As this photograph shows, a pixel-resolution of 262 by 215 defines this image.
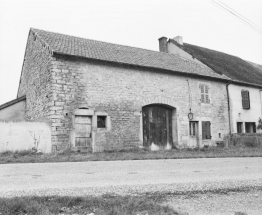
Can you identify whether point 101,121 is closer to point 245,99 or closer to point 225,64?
point 245,99

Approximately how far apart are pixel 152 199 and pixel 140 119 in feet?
34.3

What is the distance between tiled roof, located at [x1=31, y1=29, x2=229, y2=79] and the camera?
43.3 ft

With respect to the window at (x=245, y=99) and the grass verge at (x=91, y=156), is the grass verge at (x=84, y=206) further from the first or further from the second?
the window at (x=245, y=99)

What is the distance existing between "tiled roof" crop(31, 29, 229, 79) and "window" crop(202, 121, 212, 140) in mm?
3007

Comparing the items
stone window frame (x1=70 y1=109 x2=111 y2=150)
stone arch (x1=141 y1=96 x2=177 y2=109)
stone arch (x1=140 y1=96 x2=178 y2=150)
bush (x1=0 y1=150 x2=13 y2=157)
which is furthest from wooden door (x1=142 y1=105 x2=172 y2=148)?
bush (x1=0 y1=150 x2=13 y2=157)

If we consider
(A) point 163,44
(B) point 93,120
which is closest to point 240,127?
(A) point 163,44

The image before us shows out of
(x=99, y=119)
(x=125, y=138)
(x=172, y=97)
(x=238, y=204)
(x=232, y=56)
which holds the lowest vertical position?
(x=238, y=204)

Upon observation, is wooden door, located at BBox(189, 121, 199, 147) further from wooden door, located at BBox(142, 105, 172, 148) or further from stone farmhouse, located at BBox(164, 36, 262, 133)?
stone farmhouse, located at BBox(164, 36, 262, 133)

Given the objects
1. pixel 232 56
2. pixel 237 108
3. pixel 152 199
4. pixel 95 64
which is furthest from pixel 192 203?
pixel 232 56

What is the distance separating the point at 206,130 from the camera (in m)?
16.5

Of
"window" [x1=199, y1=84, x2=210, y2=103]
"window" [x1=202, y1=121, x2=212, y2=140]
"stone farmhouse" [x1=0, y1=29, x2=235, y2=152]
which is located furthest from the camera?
"window" [x1=199, y1=84, x2=210, y2=103]

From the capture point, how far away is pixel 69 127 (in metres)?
12.1

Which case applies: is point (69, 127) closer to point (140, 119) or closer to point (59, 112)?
point (59, 112)

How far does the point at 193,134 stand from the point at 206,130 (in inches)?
36.7
